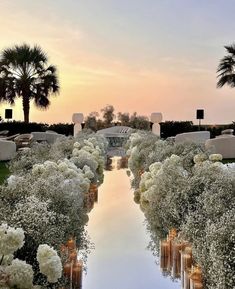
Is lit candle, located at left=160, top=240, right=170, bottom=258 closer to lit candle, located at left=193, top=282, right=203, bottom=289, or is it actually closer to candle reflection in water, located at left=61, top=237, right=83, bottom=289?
candle reflection in water, located at left=61, top=237, right=83, bottom=289

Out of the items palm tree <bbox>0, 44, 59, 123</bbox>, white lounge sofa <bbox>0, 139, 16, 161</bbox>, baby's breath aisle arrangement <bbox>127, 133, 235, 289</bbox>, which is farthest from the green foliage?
baby's breath aisle arrangement <bbox>127, 133, 235, 289</bbox>

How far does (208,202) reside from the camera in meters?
3.76

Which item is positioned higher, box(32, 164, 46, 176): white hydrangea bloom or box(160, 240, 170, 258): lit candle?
box(32, 164, 46, 176): white hydrangea bloom

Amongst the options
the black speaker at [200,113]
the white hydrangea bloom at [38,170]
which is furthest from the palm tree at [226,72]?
the white hydrangea bloom at [38,170]

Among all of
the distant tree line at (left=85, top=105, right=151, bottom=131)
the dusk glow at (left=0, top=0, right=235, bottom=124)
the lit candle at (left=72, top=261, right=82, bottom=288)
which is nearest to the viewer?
the lit candle at (left=72, top=261, right=82, bottom=288)

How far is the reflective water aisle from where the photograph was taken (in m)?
3.89

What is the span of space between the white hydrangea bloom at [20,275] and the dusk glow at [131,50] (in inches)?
493

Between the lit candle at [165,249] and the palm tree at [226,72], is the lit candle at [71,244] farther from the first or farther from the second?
the palm tree at [226,72]

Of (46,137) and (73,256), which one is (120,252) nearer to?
(73,256)

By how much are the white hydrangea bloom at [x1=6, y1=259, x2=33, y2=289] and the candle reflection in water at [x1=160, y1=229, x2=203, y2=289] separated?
4.02 ft

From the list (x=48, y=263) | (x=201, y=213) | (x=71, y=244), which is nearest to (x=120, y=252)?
(x=71, y=244)

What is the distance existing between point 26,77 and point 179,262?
2046 centimetres

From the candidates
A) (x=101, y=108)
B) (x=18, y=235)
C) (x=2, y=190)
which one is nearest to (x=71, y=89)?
(x=101, y=108)

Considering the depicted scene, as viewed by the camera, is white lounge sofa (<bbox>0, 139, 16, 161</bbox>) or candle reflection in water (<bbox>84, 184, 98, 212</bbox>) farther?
white lounge sofa (<bbox>0, 139, 16, 161</bbox>)
